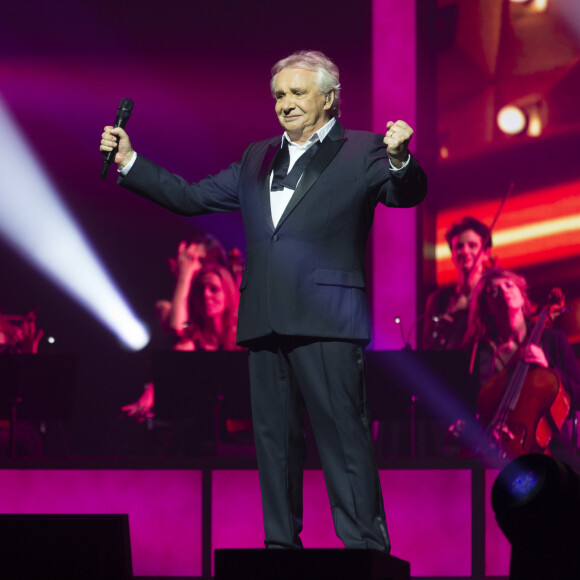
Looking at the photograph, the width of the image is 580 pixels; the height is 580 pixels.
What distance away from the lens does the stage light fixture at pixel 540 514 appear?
1276mm

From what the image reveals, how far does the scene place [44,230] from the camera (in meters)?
5.93

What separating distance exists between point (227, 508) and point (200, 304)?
243cm

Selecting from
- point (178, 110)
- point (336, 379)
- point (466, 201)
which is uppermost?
point (178, 110)

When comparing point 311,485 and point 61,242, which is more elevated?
point 61,242

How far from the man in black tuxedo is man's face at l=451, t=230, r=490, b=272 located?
3.42 m

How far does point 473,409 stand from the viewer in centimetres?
357

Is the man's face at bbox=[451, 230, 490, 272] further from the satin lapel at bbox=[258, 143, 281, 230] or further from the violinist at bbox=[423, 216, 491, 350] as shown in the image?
the satin lapel at bbox=[258, 143, 281, 230]

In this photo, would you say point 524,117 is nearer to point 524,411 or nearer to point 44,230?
point 524,411

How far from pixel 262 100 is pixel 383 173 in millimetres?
4240

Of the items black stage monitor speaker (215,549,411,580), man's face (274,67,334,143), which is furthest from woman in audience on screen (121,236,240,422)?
black stage monitor speaker (215,549,411,580)

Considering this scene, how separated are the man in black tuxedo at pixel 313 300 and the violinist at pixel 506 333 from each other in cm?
254

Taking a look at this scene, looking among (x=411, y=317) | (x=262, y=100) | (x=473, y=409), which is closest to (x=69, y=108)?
(x=262, y=100)

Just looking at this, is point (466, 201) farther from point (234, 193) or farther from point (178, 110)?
point (234, 193)

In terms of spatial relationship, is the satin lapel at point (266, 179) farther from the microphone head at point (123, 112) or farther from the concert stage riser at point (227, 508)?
the concert stage riser at point (227, 508)
